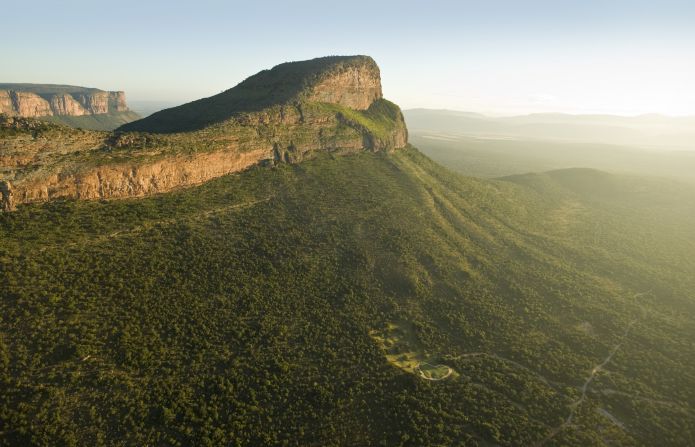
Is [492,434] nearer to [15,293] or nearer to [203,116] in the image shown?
[15,293]

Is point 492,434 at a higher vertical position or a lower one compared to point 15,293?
lower

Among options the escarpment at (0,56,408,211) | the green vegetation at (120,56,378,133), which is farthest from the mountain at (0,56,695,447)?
the green vegetation at (120,56,378,133)

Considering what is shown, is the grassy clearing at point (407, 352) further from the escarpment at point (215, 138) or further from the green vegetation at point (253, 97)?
the green vegetation at point (253, 97)

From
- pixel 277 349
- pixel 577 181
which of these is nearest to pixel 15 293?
pixel 277 349

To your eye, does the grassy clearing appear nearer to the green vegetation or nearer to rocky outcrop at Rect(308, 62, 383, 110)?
the green vegetation

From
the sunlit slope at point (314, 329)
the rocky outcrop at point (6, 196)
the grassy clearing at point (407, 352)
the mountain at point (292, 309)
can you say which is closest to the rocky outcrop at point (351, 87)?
the mountain at point (292, 309)

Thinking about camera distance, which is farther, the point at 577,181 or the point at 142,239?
the point at 577,181

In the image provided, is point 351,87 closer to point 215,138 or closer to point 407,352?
point 215,138
